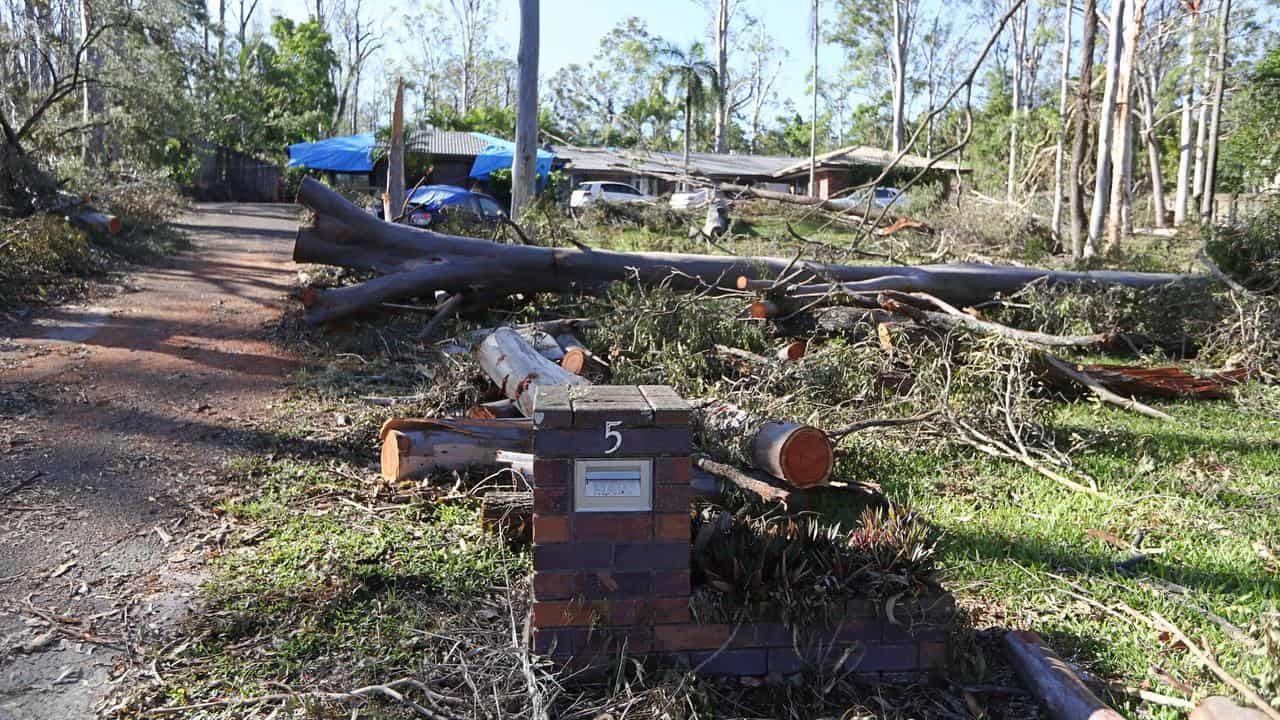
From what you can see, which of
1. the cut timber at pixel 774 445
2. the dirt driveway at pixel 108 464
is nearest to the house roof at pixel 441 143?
the dirt driveway at pixel 108 464

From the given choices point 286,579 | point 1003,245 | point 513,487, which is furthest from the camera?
point 1003,245

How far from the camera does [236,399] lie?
7141 millimetres

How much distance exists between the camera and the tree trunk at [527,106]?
15.1 m

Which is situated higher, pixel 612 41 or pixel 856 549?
pixel 612 41

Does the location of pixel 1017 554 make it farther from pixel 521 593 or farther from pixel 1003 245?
pixel 1003 245

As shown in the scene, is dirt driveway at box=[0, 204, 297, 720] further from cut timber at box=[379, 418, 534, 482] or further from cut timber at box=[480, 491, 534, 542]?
cut timber at box=[480, 491, 534, 542]

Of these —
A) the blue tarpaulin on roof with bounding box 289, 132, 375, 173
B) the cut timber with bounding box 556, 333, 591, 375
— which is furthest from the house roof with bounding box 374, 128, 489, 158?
the cut timber with bounding box 556, 333, 591, 375

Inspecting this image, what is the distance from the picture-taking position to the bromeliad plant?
3207mm

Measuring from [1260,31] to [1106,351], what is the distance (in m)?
30.2

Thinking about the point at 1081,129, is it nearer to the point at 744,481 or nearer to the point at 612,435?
the point at 744,481

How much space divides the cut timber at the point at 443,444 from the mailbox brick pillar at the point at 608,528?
233 cm

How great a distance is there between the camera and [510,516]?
4.46 meters

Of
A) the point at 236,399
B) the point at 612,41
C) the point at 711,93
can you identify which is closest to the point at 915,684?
the point at 236,399

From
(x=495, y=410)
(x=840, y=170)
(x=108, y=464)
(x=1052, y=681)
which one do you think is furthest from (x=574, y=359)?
(x=840, y=170)
